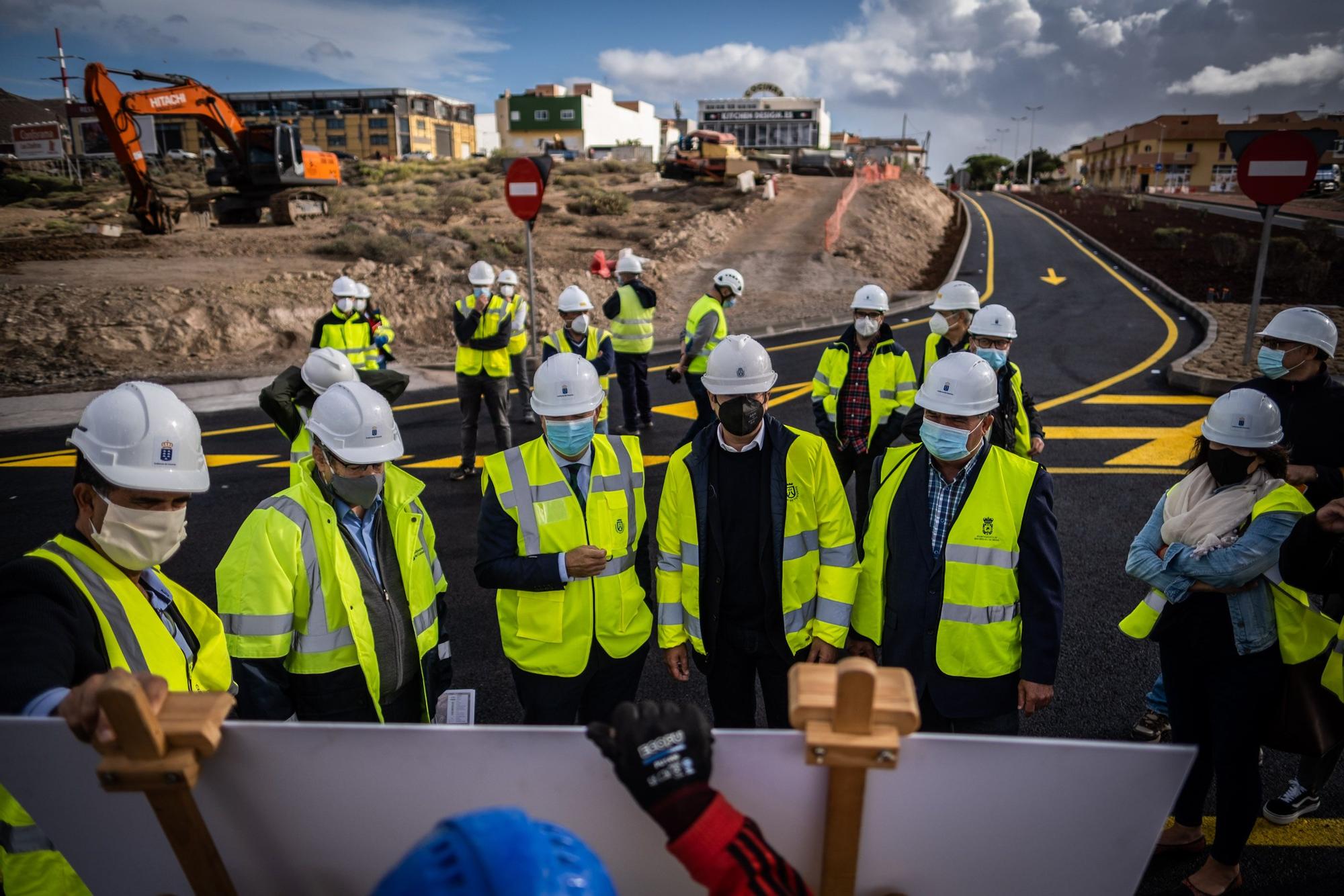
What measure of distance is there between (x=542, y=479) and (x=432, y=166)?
46909 millimetres

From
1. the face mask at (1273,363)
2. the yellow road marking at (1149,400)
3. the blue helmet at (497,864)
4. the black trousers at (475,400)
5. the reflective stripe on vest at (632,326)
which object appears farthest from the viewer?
the yellow road marking at (1149,400)

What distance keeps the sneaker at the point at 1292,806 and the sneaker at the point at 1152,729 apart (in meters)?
0.55

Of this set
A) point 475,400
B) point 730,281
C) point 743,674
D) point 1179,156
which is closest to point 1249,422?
point 743,674

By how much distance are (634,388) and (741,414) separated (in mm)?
6673

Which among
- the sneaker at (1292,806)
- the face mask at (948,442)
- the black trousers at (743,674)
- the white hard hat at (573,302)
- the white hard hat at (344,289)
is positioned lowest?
the sneaker at (1292,806)

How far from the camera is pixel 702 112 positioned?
77250mm

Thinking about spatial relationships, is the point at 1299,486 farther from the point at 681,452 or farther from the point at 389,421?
the point at 389,421

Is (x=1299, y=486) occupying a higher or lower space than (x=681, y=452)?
lower

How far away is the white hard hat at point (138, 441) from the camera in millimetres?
2170

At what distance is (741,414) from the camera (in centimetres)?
333

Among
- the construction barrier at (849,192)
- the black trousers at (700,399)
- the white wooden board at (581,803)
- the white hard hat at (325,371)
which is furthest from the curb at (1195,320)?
the white wooden board at (581,803)

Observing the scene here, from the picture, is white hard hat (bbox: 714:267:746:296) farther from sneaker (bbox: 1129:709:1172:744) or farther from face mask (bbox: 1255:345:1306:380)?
sneaker (bbox: 1129:709:1172:744)

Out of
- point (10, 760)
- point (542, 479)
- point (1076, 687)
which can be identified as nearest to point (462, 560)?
point (542, 479)

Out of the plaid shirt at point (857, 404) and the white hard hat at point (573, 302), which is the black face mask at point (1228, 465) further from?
the white hard hat at point (573, 302)
